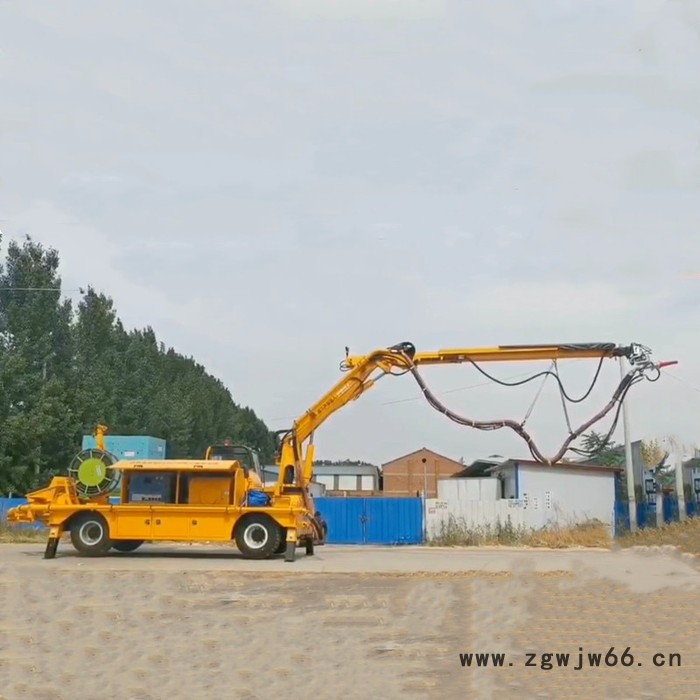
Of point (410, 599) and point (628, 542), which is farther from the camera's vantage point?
point (628, 542)

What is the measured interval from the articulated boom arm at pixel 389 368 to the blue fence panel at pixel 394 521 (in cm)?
1342

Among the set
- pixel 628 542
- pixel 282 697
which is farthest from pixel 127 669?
pixel 628 542

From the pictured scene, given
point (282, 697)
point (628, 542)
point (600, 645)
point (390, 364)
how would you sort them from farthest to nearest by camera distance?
point (628, 542)
point (390, 364)
point (600, 645)
point (282, 697)

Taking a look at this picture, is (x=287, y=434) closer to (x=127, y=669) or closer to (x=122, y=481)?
(x=122, y=481)

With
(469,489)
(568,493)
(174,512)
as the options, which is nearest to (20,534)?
(174,512)

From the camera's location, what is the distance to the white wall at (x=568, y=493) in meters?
37.4

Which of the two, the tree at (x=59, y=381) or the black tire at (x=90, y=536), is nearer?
the black tire at (x=90, y=536)

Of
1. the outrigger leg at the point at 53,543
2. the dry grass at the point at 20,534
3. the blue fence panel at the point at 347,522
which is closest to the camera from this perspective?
the outrigger leg at the point at 53,543

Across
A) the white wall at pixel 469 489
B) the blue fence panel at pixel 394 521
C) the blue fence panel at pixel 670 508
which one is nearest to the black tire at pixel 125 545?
the blue fence panel at pixel 394 521

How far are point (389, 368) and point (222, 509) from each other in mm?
5602

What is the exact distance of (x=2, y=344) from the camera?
145 ft

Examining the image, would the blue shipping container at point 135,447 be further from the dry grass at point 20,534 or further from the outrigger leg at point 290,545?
the outrigger leg at point 290,545

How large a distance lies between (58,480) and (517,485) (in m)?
22.0

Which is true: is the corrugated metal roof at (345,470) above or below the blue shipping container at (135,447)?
above
